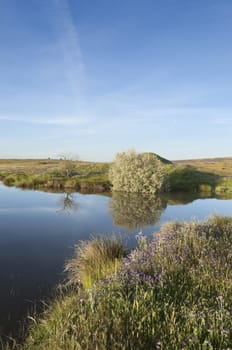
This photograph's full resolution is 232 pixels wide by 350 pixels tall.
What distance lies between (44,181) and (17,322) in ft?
103

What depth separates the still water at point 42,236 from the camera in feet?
21.2

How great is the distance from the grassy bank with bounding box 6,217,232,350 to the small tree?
77.6 ft

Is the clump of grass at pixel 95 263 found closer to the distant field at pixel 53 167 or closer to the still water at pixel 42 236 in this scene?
the still water at pixel 42 236

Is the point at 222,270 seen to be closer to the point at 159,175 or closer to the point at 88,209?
the point at 88,209

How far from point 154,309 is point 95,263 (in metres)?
3.56

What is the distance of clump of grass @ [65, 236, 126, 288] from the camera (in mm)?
6504

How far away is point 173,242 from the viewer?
6.80 meters

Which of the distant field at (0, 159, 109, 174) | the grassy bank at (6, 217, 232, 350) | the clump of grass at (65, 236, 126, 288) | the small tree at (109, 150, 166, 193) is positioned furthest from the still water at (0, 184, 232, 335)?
the distant field at (0, 159, 109, 174)

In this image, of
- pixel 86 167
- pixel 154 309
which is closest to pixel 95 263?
pixel 154 309

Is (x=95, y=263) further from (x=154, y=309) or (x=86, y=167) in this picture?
(x=86, y=167)

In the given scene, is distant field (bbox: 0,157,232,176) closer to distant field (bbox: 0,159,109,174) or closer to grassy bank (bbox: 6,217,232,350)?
distant field (bbox: 0,159,109,174)

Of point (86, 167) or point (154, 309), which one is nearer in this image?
point (154, 309)

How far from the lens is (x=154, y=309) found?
11.9 feet

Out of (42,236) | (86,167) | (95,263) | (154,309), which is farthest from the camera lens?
(86,167)
